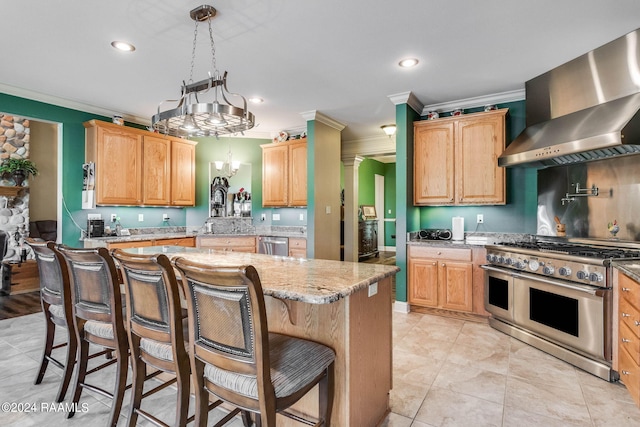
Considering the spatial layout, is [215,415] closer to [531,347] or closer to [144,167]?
[531,347]

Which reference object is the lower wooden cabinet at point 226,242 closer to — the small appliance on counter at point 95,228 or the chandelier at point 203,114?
the small appliance on counter at point 95,228

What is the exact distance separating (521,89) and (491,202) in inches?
50.5

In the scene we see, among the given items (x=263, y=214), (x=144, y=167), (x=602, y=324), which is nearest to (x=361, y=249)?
(x=263, y=214)

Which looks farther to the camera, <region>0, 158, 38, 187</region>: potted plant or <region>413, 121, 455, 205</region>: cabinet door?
<region>0, 158, 38, 187</region>: potted plant

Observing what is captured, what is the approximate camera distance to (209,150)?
5.91 meters

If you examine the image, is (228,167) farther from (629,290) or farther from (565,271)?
(629,290)

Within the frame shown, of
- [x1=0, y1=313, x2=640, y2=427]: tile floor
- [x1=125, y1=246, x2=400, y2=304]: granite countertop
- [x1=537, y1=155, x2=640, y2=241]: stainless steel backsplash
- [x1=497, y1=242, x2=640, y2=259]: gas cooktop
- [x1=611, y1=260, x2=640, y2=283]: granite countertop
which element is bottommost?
[x1=0, y1=313, x2=640, y2=427]: tile floor

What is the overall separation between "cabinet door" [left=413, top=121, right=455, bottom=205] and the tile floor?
1.67 metres

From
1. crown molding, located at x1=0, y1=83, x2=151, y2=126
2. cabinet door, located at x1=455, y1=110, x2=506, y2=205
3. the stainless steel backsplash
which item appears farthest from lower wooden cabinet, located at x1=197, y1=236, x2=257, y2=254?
the stainless steel backsplash

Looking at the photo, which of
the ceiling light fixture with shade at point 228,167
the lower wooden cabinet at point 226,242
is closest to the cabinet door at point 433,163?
the lower wooden cabinet at point 226,242

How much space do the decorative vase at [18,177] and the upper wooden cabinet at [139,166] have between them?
1.61 m

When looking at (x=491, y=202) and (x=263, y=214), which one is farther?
(x=263, y=214)

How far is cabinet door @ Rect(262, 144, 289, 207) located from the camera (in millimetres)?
5527

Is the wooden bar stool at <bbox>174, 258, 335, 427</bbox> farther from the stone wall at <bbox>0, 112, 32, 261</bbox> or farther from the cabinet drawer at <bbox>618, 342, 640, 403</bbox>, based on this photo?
the stone wall at <bbox>0, 112, 32, 261</bbox>
